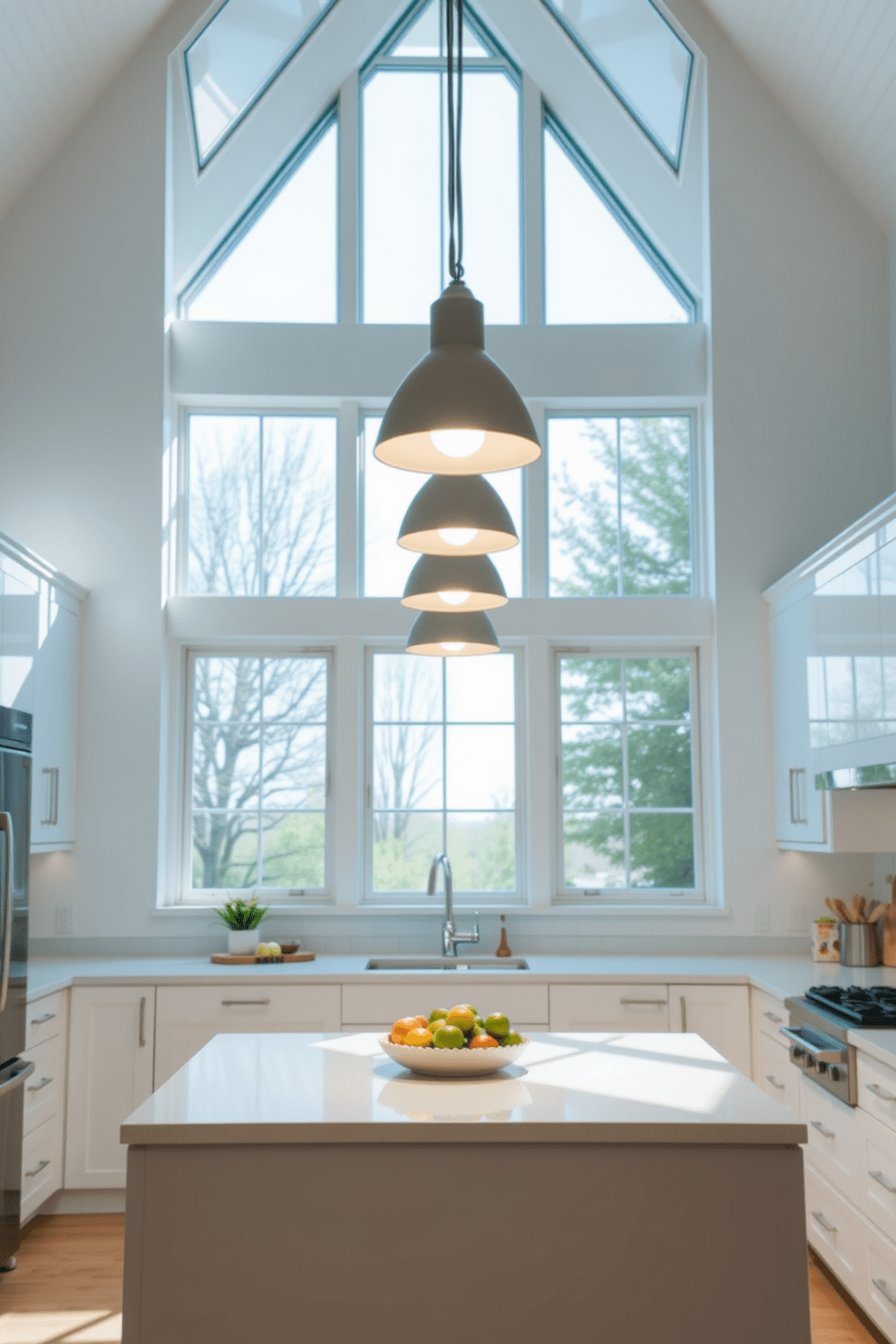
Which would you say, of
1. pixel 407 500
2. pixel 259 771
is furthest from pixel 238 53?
pixel 259 771

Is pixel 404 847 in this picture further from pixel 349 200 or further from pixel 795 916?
pixel 349 200

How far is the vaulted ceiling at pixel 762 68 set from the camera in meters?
4.35

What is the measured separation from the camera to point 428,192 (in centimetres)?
550

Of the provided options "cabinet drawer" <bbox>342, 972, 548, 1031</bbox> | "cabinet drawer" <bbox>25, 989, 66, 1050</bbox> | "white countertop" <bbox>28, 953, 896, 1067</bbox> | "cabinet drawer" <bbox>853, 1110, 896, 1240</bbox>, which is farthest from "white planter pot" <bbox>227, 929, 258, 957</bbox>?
"cabinet drawer" <bbox>853, 1110, 896, 1240</bbox>

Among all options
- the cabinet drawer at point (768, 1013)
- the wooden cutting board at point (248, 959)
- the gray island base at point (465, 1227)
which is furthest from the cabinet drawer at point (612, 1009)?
the gray island base at point (465, 1227)

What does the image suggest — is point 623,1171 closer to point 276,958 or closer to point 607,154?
point 276,958

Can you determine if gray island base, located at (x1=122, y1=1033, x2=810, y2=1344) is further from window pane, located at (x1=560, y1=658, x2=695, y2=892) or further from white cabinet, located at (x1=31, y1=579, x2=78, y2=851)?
window pane, located at (x1=560, y1=658, x2=695, y2=892)

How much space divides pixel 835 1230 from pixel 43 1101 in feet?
8.39

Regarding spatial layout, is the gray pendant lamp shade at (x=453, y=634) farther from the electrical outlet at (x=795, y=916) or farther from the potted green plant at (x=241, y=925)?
the electrical outlet at (x=795, y=916)

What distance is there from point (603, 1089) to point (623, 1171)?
0.81 feet

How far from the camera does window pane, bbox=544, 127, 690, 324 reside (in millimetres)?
5438

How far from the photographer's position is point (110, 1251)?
4.05 m

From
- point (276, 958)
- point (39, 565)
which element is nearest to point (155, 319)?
point (39, 565)

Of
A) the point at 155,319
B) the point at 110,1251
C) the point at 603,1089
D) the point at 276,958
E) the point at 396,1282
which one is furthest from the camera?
the point at 155,319
